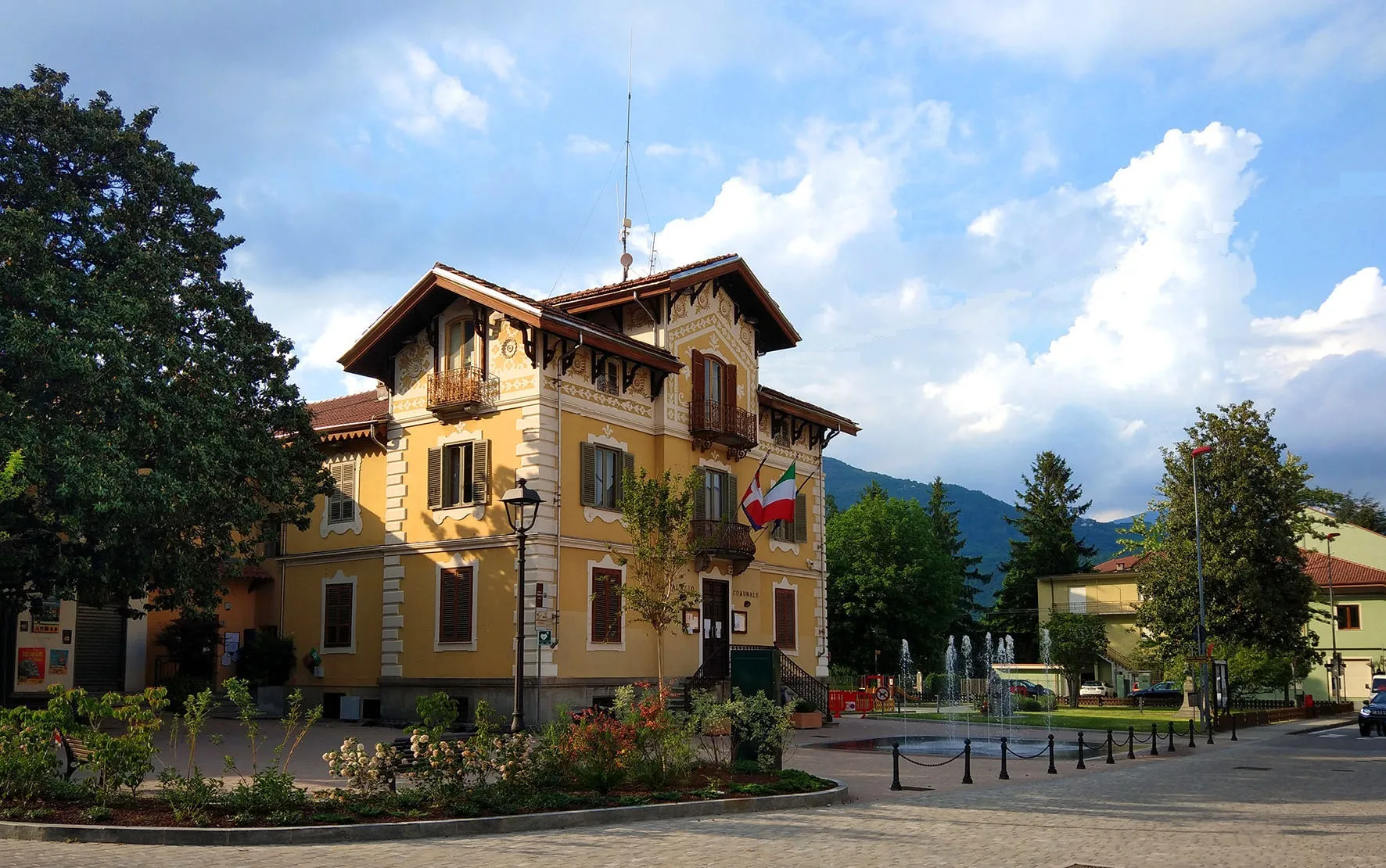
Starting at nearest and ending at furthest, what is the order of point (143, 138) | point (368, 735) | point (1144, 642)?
1. point (143, 138)
2. point (368, 735)
3. point (1144, 642)

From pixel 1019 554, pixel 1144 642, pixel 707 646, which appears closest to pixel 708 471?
pixel 707 646

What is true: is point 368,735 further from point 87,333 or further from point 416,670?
point 87,333

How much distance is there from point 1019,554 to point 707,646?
6099cm

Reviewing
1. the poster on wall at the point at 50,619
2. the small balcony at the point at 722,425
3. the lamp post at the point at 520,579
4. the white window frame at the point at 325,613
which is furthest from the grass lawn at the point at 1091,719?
the poster on wall at the point at 50,619

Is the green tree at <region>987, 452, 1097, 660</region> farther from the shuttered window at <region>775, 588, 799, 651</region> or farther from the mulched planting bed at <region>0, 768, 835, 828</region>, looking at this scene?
the mulched planting bed at <region>0, 768, 835, 828</region>

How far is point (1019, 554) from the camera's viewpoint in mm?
89500

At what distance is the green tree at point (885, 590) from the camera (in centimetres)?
6688

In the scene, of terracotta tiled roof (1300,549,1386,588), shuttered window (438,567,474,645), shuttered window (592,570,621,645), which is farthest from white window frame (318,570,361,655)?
terracotta tiled roof (1300,549,1386,588)

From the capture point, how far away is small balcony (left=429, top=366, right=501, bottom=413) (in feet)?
98.0

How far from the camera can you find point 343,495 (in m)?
33.5

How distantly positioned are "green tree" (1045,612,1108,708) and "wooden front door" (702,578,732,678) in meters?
33.2

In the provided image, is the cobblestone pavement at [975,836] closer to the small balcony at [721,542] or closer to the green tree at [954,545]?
the small balcony at [721,542]

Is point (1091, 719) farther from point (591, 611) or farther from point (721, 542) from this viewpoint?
point (591, 611)

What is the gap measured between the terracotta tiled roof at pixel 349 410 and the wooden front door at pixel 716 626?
10303 mm
